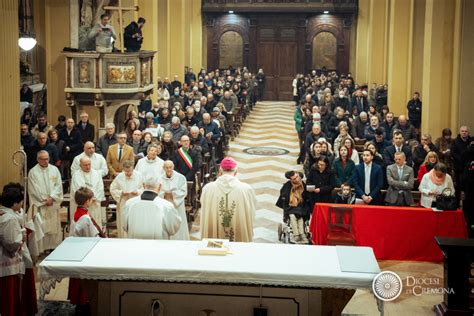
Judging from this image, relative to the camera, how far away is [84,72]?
17.6 meters

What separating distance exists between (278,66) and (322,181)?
24.5 meters

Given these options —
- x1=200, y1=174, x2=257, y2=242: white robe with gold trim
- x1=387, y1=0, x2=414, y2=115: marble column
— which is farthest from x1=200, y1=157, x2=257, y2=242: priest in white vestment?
x1=387, y1=0, x2=414, y2=115: marble column

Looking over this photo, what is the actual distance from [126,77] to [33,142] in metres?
3.87

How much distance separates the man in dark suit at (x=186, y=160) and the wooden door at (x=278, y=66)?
2283cm

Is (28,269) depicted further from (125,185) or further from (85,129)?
(85,129)

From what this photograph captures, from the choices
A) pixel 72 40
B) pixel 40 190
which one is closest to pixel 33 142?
pixel 40 190

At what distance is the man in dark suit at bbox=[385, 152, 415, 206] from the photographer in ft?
40.6

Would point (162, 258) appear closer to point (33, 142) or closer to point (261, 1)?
point (33, 142)

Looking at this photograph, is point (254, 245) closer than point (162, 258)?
No

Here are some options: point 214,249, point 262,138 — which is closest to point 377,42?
point 262,138

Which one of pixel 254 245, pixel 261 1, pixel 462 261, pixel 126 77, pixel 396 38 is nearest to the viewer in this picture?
pixel 254 245

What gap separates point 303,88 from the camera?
30.9 metres

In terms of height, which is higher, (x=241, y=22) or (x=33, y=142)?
(x=241, y=22)

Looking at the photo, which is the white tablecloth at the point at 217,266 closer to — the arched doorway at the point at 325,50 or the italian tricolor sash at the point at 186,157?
the italian tricolor sash at the point at 186,157
